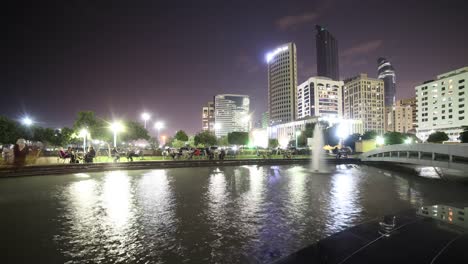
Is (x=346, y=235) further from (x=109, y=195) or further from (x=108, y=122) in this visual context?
(x=108, y=122)

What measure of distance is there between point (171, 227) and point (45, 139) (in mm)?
76131

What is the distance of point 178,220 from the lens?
7137mm

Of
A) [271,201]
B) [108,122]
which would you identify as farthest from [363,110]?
[271,201]

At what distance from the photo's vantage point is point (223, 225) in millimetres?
6664

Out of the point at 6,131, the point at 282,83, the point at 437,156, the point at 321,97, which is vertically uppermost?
the point at 282,83

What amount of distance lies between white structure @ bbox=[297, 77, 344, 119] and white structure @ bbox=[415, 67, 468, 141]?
55409 millimetres

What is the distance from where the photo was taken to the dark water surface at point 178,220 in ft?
16.2

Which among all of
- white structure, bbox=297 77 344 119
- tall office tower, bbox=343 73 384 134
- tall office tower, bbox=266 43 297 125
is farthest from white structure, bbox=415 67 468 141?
tall office tower, bbox=266 43 297 125

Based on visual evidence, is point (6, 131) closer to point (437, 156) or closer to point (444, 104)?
point (437, 156)

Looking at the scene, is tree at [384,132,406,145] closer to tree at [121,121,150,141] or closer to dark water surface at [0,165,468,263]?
tree at [121,121,150,141]

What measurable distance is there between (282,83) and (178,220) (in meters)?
186

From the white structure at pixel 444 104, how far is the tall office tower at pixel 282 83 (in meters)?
76.2

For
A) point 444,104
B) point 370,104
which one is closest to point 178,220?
point 444,104

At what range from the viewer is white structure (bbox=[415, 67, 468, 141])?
4316 inches
